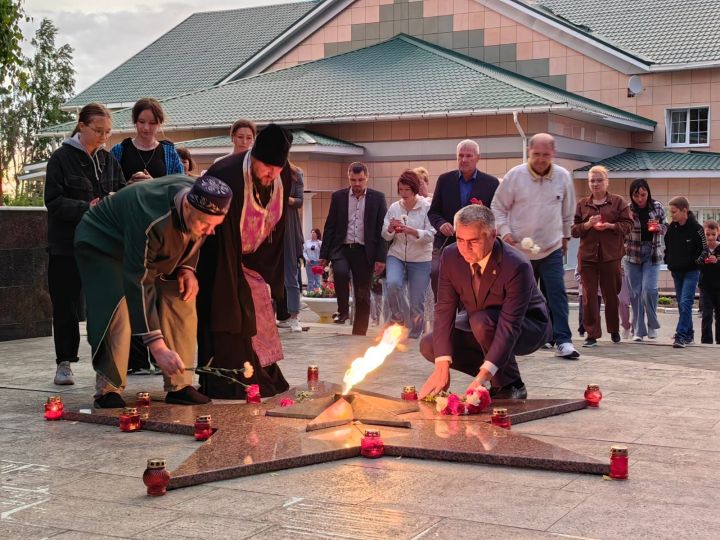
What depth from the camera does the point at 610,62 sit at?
106ft

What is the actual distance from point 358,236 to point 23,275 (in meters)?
3.80

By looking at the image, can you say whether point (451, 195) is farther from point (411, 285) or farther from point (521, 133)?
point (521, 133)

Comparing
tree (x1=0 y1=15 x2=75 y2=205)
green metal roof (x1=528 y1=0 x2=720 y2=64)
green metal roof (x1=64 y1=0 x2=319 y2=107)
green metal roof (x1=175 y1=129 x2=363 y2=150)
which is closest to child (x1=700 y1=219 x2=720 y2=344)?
green metal roof (x1=175 y1=129 x2=363 y2=150)

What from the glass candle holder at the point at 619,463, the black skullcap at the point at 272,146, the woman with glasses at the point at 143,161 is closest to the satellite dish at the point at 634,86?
the woman with glasses at the point at 143,161

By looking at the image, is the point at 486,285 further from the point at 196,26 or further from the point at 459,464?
the point at 196,26

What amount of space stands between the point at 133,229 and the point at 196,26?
39.6m

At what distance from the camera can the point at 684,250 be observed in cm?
1338

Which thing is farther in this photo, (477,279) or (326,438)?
(477,279)

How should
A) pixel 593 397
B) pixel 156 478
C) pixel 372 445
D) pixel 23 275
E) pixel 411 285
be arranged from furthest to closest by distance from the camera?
pixel 411 285
pixel 23 275
pixel 593 397
pixel 372 445
pixel 156 478

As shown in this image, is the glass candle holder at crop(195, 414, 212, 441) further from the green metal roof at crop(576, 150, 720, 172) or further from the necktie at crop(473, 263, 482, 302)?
the green metal roof at crop(576, 150, 720, 172)

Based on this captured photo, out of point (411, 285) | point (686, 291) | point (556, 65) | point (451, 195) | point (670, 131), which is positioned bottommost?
point (686, 291)

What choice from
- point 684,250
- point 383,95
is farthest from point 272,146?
point 383,95

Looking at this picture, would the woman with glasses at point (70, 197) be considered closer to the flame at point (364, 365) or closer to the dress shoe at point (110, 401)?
the dress shoe at point (110, 401)

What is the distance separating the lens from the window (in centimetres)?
3266
